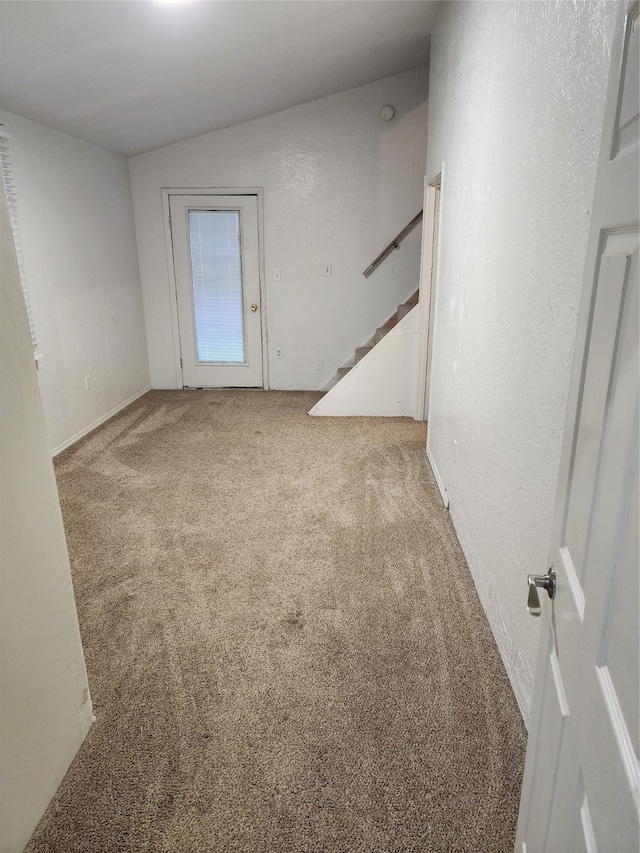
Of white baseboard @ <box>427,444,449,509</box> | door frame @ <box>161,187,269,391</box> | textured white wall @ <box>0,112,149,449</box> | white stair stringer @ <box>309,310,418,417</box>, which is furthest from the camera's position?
door frame @ <box>161,187,269,391</box>

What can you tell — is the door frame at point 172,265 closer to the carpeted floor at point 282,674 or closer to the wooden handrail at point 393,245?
the wooden handrail at point 393,245

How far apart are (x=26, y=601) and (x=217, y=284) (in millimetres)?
4569

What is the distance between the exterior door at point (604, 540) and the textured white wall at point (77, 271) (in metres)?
3.70

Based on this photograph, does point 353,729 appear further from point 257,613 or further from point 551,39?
point 551,39

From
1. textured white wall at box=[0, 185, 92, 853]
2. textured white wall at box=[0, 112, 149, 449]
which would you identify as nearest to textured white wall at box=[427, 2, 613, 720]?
textured white wall at box=[0, 185, 92, 853]

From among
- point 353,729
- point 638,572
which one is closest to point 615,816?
point 638,572

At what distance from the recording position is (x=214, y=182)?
16.9 ft

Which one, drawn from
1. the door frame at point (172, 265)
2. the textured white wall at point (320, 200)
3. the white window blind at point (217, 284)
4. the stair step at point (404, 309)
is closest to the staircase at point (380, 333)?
the stair step at point (404, 309)

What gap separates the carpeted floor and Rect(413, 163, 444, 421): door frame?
1308 mm

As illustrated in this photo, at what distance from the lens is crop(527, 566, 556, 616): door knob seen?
0.94 m

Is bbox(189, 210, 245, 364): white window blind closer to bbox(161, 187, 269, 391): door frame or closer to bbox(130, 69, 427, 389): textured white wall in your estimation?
bbox(161, 187, 269, 391): door frame

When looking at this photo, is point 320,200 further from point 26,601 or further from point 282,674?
point 26,601

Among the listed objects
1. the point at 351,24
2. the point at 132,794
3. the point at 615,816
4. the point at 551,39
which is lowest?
the point at 132,794

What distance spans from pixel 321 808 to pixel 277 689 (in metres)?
0.43
